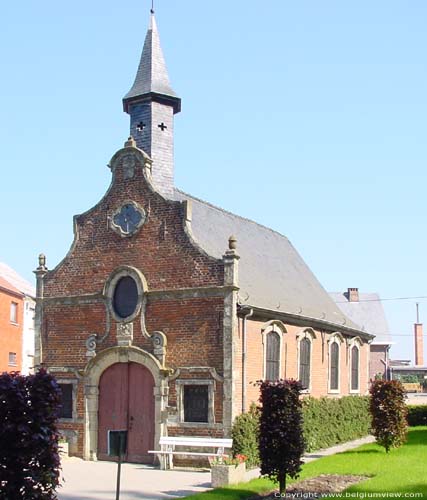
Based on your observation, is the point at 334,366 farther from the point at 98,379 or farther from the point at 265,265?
the point at 98,379

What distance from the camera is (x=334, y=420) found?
26.5 meters

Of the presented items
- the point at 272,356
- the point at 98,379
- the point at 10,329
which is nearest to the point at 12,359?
the point at 10,329

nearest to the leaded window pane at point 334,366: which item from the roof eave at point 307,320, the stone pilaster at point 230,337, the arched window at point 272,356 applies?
the roof eave at point 307,320

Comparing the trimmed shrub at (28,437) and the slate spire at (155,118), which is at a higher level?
the slate spire at (155,118)

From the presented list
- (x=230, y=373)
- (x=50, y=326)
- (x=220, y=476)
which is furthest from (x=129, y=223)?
(x=220, y=476)

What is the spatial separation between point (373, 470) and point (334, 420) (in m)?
8.98

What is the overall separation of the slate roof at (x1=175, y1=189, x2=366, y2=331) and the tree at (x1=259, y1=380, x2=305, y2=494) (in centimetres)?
516

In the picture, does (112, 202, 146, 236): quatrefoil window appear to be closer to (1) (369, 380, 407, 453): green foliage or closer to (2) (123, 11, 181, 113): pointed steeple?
(2) (123, 11, 181, 113): pointed steeple

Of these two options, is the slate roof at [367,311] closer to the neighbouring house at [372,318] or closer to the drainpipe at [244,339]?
the neighbouring house at [372,318]

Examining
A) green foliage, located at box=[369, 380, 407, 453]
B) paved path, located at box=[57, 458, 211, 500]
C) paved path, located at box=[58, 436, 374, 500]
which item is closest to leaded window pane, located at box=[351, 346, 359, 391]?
green foliage, located at box=[369, 380, 407, 453]

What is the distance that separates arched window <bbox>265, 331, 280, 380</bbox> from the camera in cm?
2241

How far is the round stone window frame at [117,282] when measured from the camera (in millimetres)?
21469

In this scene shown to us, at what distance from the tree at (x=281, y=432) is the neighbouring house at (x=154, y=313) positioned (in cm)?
415

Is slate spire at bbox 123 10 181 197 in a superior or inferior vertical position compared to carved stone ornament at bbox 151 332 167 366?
superior
